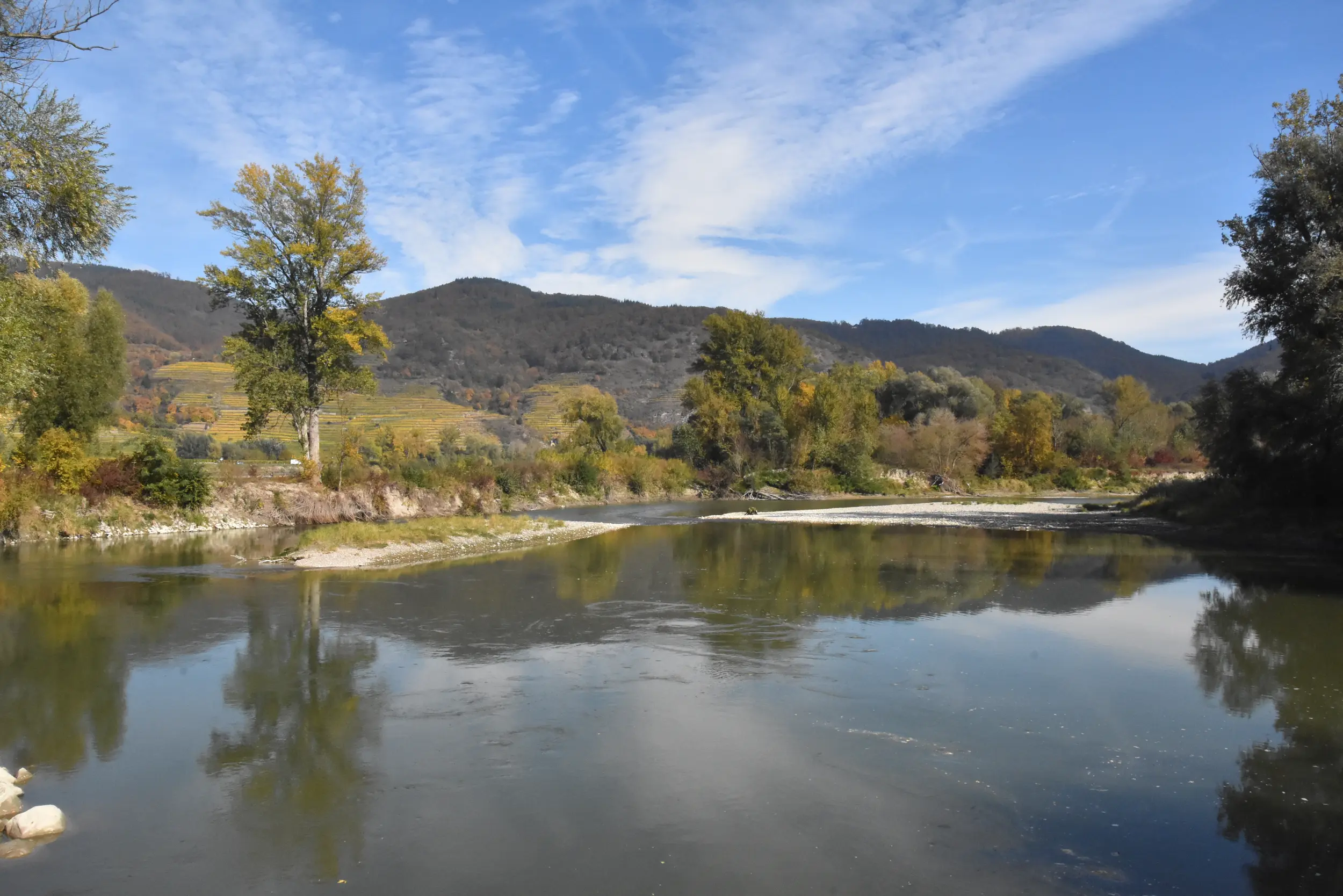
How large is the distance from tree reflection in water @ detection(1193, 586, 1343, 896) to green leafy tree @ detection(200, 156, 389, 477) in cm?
2758

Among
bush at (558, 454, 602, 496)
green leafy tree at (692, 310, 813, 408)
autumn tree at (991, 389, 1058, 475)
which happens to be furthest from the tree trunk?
autumn tree at (991, 389, 1058, 475)

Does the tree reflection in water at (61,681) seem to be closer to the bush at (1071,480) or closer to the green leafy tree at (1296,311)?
the green leafy tree at (1296,311)

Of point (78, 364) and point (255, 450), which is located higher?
point (78, 364)

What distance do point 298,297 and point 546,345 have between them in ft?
428

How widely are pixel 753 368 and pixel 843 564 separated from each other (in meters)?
42.8

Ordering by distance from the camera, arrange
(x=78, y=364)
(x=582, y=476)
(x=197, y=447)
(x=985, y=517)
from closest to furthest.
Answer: (x=78, y=364), (x=985, y=517), (x=197, y=447), (x=582, y=476)

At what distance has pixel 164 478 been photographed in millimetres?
26578

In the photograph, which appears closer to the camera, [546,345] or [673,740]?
[673,740]

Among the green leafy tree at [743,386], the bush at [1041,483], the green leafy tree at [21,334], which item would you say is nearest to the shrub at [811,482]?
the green leafy tree at [743,386]

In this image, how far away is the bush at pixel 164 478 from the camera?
26234mm

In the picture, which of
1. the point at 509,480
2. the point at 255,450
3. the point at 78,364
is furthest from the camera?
the point at 255,450

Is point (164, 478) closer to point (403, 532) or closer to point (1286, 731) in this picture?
point (403, 532)

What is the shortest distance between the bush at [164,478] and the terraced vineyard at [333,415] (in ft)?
90.7

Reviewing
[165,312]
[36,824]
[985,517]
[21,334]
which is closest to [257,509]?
[21,334]
